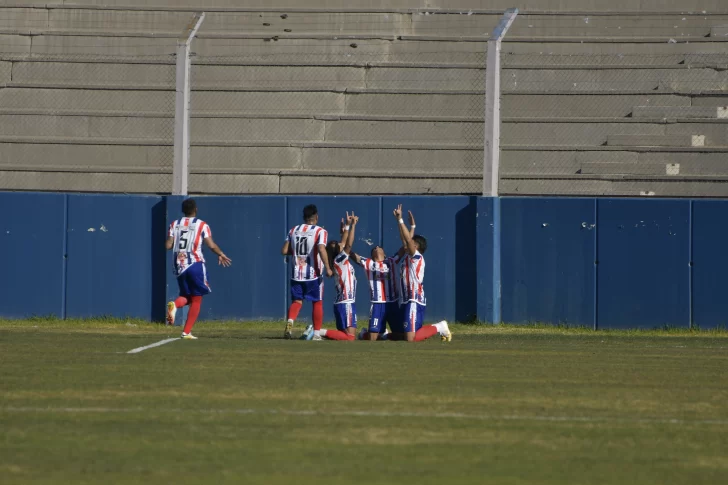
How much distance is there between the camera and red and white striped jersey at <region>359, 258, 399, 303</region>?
587 inches

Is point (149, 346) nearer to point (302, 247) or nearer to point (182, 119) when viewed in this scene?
point (302, 247)

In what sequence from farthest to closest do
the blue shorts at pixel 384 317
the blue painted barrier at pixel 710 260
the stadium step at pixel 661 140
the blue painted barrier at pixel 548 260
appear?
the stadium step at pixel 661 140 < the blue painted barrier at pixel 548 260 < the blue painted barrier at pixel 710 260 < the blue shorts at pixel 384 317

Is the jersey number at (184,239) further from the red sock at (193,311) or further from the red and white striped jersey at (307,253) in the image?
the red and white striped jersey at (307,253)

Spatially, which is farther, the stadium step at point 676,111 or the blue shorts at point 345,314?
the stadium step at point 676,111

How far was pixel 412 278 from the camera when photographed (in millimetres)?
14734

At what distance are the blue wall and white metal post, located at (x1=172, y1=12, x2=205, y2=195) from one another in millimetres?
392

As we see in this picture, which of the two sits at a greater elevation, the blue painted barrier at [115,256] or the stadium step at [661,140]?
the stadium step at [661,140]

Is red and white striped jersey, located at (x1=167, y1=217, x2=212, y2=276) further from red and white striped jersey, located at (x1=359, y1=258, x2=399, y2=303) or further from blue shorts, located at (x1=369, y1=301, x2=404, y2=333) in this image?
blue shorts, located at (x1=369, y1=301, x2=404, y2=333)

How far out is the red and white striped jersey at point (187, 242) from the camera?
1445 cm

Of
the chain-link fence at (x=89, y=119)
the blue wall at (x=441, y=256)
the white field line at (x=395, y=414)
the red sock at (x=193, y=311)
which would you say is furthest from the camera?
the chain-link fence at (x=89, y=119)

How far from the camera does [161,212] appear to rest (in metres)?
18.5

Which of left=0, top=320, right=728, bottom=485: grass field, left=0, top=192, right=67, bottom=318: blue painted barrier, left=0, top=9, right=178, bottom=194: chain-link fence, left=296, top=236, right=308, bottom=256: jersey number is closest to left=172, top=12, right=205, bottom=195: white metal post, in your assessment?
left=0, top=9, right=178, bottom=194: chain-link fence

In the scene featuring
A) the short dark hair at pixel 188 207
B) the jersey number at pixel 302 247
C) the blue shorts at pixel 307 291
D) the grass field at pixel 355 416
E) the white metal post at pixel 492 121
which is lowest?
the grass field at pixel 355 416

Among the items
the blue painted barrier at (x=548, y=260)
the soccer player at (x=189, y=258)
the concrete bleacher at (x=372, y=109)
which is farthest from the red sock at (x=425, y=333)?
the concrete bleacher at (x=372, y=109)
